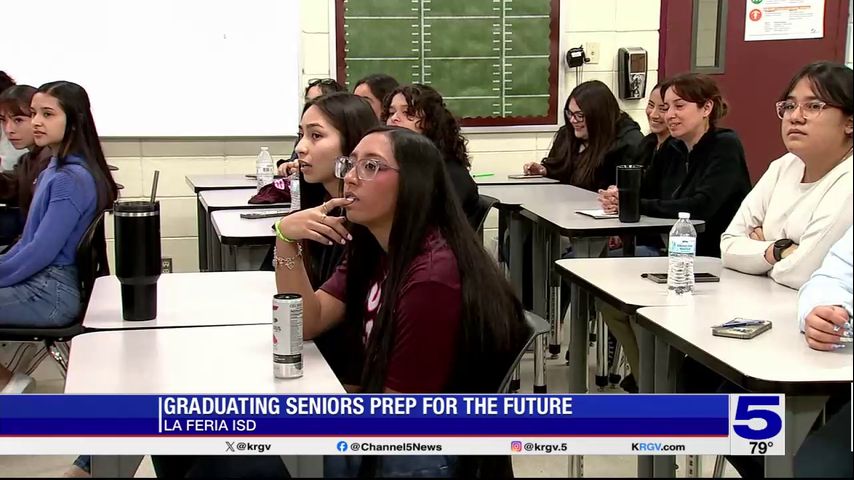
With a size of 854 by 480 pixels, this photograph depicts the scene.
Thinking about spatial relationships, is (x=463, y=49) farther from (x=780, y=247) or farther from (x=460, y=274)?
(x=460, y=274)

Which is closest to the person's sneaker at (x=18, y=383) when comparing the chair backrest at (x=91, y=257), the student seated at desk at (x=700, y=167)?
the chair backrest at (x=91, y=257)

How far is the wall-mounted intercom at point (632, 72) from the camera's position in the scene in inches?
241

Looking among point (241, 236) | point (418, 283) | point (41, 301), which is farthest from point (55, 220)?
point (418, 283)

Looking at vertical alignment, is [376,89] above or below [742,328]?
above

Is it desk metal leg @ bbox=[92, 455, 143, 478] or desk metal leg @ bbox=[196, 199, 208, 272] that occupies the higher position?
desk metal leg @ bbox=[92, 455, 143, 478]

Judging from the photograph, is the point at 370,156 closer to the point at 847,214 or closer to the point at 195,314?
the point at 195,314

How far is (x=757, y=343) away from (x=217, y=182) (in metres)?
3.70

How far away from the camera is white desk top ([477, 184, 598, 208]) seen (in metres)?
4.36

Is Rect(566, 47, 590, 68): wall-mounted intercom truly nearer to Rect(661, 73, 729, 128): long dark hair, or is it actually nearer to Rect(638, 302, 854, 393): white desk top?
Rect(661, 73, 729, 128): long dark hair

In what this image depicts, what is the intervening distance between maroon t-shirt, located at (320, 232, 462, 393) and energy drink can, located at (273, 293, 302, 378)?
18 cm

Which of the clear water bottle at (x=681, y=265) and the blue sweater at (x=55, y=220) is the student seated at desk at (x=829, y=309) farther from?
the blue sweater at (x=55, y=220)

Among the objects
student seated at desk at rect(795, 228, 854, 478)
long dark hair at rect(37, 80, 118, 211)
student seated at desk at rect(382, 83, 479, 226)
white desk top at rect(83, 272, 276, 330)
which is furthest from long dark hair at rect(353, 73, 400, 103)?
student seated at desk at rect(795, 228, 854, 478)

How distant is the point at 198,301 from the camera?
2.45 m

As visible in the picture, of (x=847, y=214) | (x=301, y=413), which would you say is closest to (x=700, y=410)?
(x=847, y=214)
